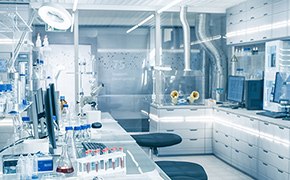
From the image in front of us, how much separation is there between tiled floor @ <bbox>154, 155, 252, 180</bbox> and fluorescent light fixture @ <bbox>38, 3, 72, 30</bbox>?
2.69 m

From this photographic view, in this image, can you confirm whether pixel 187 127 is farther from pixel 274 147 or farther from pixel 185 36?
pixel 274 147

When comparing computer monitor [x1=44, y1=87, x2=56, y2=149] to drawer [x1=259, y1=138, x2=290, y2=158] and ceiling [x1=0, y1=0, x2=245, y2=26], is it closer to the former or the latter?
drawer [x1=259, y1=138, x2=290, y2=158]

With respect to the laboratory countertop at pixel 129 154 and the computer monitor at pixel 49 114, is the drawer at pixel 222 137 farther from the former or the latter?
the computer monitor at pixel 49 114

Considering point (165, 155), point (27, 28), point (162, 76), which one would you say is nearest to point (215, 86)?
point (162, 76)

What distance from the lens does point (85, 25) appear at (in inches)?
290

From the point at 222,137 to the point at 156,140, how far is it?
6.23 ft

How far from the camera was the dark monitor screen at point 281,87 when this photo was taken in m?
4.31

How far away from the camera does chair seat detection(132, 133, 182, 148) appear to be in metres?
3.79

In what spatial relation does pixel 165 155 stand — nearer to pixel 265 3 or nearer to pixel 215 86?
pixel 215 86

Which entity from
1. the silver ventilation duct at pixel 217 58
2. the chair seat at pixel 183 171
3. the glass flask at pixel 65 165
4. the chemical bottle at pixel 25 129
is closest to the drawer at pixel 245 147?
the silver ventilation duct at pixel 217 58

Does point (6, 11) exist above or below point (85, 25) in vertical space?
below

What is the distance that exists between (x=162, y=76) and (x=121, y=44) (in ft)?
4.05

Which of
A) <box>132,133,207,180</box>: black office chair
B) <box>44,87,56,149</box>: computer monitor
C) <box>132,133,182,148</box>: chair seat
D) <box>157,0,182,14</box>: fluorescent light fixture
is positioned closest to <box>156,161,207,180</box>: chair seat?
<box>132,133,207,180</box>: black office chair

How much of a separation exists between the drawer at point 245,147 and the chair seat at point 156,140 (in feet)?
3.67
